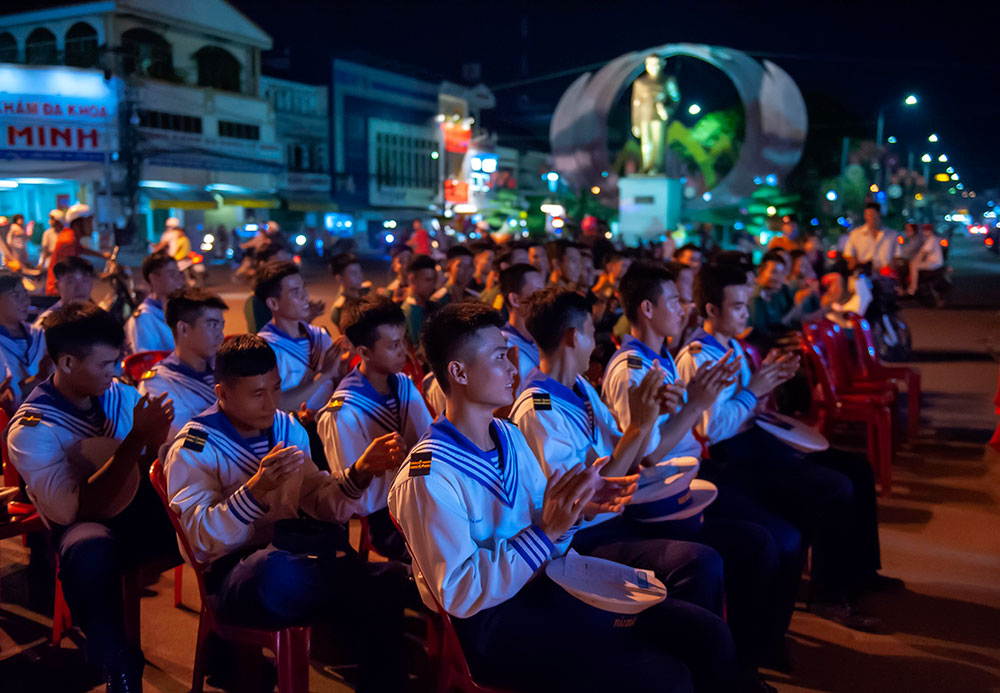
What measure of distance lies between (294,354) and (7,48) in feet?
123

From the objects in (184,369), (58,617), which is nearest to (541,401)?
(184,369)

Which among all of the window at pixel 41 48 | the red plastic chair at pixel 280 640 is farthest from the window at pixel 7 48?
the red plastic chair at pixel 280 640

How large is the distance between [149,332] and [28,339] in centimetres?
92

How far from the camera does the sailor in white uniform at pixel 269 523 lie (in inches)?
114

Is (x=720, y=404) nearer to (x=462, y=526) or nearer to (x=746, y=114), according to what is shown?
(x=462, y=526)

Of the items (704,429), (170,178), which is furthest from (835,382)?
(170,178)

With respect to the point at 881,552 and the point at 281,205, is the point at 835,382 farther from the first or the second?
the point at 281,205

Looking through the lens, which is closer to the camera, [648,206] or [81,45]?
[648,206]

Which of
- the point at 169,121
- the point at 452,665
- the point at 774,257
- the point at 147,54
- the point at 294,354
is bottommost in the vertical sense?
the point at 452,665

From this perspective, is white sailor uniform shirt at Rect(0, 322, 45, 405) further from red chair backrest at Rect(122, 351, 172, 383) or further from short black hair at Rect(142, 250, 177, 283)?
short black hair at Rect(142, 250, 177, 283)

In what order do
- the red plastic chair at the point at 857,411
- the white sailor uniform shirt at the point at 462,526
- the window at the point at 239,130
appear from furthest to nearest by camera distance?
the window at the point at 239,130, the red plastic chair at the point at 857,411, the white sailor uniform shirt at the point at 462,526

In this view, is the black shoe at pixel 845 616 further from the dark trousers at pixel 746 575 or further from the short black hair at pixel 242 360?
the short black hair at pixel 242 360

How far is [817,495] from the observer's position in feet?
13.9

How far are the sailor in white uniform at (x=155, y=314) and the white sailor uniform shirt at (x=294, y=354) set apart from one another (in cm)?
120
